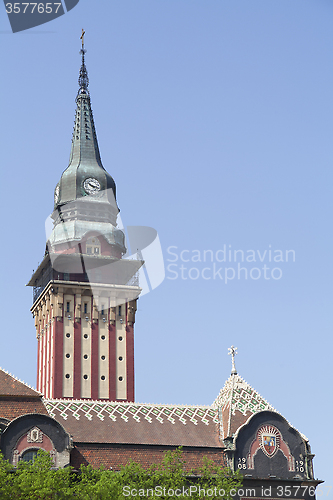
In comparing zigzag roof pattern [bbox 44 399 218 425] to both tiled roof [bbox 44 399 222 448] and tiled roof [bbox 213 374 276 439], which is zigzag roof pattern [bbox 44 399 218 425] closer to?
tiled roof [bbox 44 399 222 448]

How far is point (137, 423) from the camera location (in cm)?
7894

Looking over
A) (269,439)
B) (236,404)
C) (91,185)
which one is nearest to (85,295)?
(91,185)

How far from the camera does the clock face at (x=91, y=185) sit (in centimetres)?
10931

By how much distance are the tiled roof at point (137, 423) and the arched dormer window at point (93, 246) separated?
2785 centimetres

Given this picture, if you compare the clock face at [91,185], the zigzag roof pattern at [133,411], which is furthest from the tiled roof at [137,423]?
the clock face at [91,185]

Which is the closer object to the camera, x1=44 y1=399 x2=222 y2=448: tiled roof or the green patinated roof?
x1=44 y1=399 x2=222 y2=448: tiled roof

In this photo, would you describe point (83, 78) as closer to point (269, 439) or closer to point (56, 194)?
point (56, 194)

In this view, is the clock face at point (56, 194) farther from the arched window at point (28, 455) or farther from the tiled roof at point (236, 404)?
the arched window at point (28, 455)

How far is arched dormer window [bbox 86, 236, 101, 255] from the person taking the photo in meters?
104

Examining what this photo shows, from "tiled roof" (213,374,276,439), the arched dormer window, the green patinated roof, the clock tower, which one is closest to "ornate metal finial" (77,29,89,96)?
the green patinated roof

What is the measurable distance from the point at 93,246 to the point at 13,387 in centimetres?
3270

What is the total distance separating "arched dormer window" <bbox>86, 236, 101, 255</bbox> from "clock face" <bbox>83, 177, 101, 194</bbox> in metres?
7.72

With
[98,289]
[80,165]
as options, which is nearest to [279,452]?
[98,289]

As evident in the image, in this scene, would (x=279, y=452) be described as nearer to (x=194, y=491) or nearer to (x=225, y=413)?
(x=225, y=413)
